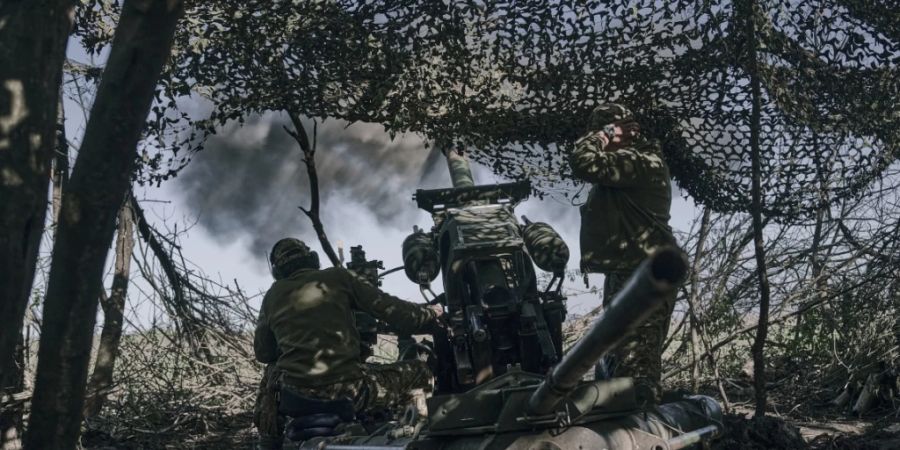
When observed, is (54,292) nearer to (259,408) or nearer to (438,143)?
(259,408)

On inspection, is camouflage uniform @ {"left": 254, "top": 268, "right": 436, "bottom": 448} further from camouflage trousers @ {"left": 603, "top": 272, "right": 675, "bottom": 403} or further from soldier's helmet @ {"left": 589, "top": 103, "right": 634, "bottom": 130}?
soldier's helmet @ {"left": 589, "top": 103, "right": 634, "bottom": 130}

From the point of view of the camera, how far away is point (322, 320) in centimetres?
693

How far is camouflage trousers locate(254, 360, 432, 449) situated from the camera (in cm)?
690

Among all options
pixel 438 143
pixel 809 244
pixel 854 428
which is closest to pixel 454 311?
pixel 438 143

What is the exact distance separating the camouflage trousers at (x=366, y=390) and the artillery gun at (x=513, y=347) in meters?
0.32

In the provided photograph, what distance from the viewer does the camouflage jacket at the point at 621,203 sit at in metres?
6.74

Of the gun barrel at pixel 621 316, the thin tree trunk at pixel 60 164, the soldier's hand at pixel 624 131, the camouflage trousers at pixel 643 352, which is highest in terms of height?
the thin tree trunk at pixel 60 164

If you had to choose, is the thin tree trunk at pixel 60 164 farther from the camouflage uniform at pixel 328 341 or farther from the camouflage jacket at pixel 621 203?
the camouflage jacket at pixel 621 203

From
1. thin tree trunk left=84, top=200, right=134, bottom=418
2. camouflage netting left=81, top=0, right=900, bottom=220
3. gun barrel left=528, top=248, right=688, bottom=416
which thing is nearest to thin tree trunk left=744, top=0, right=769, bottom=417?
camouflage netting left=81, top=0, right=900, bottom=220

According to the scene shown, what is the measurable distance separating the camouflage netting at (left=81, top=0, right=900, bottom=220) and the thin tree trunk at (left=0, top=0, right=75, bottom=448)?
4228mm

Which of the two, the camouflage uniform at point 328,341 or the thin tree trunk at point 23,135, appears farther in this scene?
the camouflage uniform at point 328,341

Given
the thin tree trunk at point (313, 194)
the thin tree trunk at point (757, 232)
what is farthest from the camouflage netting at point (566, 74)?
the thin tree trunk at point (313, 194)

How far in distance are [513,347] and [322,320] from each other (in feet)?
4.46

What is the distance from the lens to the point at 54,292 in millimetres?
3965
